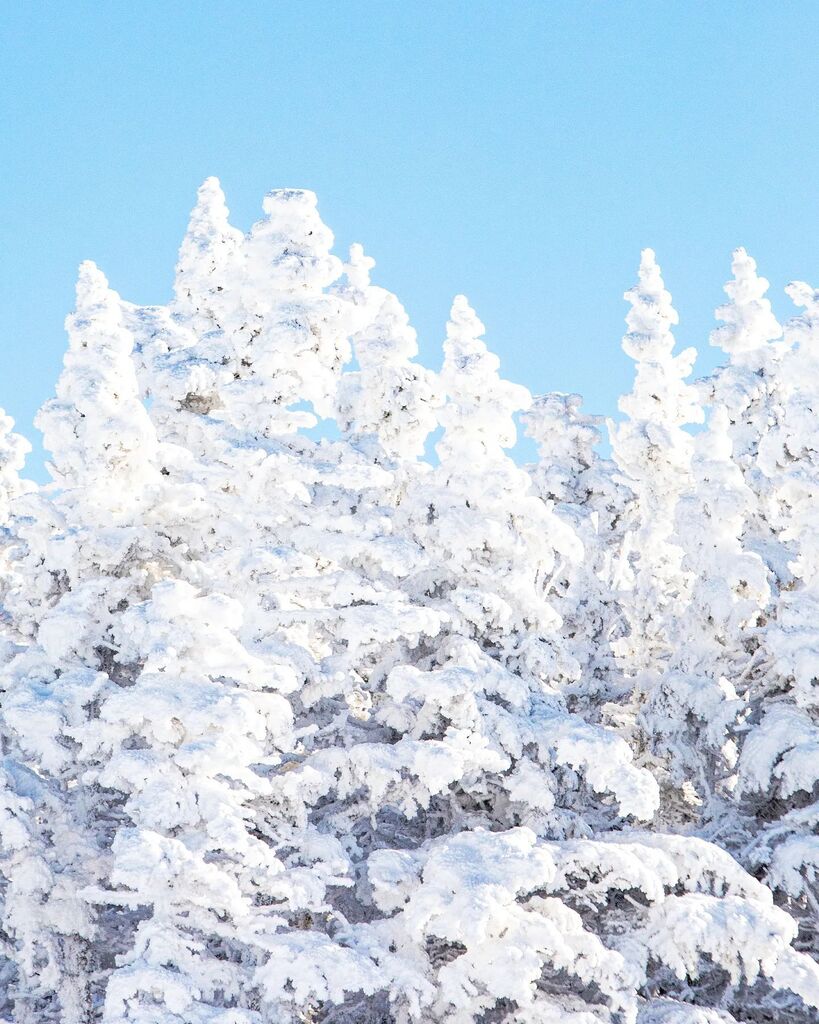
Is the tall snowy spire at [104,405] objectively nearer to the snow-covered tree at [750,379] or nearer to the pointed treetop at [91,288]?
the pointed treetop at [91,288]

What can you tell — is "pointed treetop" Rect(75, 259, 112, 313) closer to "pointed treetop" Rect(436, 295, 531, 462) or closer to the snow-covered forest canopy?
the snow-covered forest canopy

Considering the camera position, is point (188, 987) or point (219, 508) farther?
point (219, 508)

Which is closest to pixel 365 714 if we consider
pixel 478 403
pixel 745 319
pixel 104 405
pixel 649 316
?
pixel 478 403

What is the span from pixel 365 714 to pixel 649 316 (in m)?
15.3

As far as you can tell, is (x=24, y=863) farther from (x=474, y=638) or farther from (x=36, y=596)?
(x=474, y=638)

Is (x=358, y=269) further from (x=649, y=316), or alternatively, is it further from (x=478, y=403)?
(x=649, y=316)

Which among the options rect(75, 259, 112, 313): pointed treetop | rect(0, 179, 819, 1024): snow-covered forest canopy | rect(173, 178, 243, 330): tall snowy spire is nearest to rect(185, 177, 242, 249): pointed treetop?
rect(173, 178, 243, 330): tall snowy spire

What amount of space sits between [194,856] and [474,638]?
7.51 m

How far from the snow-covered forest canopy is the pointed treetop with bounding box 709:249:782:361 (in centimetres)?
1085

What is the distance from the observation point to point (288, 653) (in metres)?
18.9

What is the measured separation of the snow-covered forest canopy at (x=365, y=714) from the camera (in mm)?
15172

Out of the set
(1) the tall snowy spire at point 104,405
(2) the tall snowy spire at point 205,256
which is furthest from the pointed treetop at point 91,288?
(2) the tall snowy spire at point 205,256

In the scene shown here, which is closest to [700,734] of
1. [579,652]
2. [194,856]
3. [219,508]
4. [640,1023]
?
[579,652]

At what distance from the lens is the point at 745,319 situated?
3731cm
